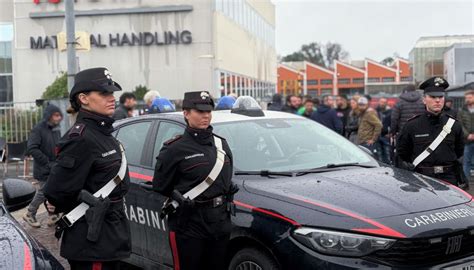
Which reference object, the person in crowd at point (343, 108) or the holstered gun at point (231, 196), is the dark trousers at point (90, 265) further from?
the person in crowd at point (343, 108)

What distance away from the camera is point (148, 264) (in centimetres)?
521

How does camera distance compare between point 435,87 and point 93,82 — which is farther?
point 435,87

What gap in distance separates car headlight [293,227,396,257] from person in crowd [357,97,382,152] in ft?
24.8

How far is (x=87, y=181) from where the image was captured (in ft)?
Result: 11.3

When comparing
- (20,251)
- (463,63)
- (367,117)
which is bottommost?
(20,251)

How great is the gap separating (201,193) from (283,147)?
1.26 metres

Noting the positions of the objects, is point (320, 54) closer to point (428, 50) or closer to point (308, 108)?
point (428, 50)

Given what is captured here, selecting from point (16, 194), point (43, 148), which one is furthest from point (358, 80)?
point (16, 194)

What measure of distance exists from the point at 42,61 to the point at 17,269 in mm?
26185

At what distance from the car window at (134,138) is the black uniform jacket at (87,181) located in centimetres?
198

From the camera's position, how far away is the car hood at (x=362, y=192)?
3930mm

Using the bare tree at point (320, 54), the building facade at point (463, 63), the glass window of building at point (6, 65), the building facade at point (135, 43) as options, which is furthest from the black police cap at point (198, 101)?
the bare tree at point (320, 54)

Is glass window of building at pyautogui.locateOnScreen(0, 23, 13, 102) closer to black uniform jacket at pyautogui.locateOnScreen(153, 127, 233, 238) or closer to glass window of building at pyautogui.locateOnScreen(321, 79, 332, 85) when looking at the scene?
black uniform jacket at pyautogui.locateOnScreen(153, 127, 233, 238)

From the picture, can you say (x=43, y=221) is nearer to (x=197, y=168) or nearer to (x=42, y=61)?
(x=197, y=168)
